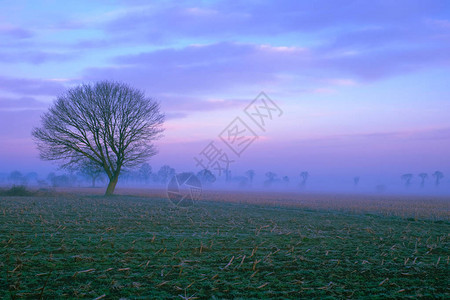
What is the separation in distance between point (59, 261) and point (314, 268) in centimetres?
617

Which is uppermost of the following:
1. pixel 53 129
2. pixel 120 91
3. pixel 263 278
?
pixel 120 91

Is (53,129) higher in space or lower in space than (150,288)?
higher

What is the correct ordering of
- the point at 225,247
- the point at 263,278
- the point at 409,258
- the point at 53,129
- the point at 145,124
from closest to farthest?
1. the point at 263,278
2. the point at 409,258
3. the point at 225,247
4. the point at 53,129
5. the point at 145,124

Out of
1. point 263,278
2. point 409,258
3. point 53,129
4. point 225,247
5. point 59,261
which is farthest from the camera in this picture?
point 53,129

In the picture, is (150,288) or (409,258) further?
(409,258)

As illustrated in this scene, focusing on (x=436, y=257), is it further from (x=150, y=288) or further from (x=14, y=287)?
(x=14, y=287)

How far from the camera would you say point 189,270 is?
27.0 ft

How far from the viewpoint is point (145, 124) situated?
39.7 m

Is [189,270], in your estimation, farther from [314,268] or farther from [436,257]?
[436,257]

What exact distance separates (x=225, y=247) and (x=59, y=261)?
4.70 meters

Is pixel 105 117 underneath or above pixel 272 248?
above

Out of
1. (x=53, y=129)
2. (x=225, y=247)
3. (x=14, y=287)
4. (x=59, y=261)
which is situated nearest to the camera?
(x=14, y=287)

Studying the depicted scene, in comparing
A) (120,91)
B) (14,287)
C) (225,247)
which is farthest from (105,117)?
(14,287)

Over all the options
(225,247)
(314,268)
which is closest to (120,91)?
(225,247)
